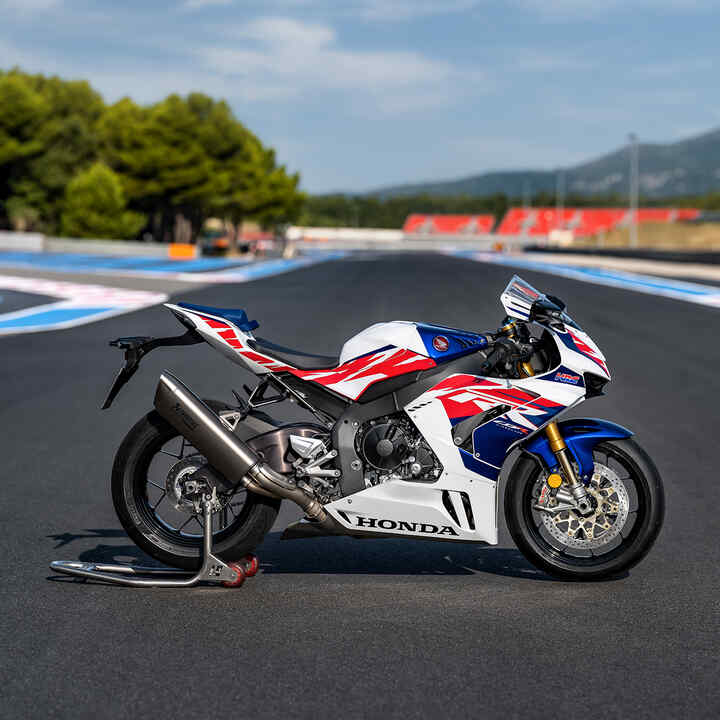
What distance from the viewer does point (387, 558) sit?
17.0ft

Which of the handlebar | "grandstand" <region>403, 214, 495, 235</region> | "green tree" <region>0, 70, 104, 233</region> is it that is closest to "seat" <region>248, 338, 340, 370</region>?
the handlebar

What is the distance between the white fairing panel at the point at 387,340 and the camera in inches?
179

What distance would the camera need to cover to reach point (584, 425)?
4.75m

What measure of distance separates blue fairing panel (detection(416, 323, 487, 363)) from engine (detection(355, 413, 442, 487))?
0.33 m

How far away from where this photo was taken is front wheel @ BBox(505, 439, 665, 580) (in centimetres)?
467

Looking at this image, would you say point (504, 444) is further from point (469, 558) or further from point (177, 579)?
point (177, 579)

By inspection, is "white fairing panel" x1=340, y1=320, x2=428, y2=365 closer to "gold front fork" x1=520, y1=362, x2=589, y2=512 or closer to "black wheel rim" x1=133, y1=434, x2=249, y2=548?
"gold front fork" x1=520, y1=362, x2=589, y2=512

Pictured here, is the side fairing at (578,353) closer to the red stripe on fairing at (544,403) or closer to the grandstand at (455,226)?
the red stripe on fairing at (544,403)

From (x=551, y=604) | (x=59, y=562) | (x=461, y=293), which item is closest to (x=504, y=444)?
(x=551, y=604)

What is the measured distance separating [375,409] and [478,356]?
0.52m

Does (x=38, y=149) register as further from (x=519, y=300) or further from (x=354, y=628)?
(x=354, y=628)

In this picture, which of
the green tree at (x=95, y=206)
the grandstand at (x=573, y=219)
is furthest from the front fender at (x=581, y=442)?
the grandstand at (x=573, y=219)

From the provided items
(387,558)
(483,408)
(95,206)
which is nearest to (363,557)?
(387,558)

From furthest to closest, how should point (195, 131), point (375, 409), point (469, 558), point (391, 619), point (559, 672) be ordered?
1. point (195, 131)
2. point (469, 558)
3. point (375, 409)
4. point (391, 619)
5. point (559, 672)
